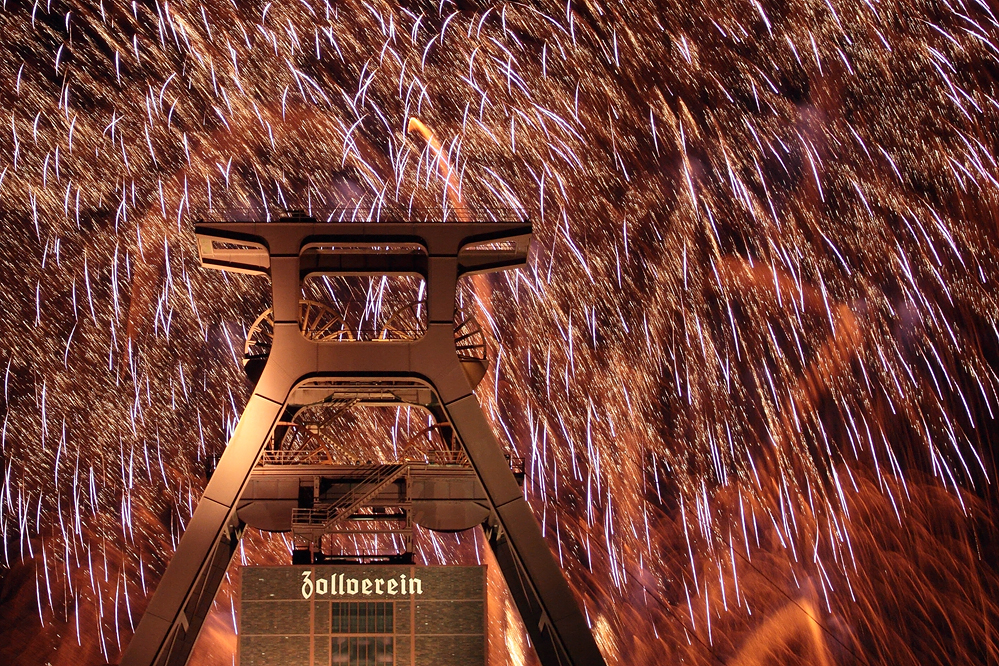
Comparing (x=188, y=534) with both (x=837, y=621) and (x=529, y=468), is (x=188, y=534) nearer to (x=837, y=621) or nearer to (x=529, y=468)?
(x=529, y=468)

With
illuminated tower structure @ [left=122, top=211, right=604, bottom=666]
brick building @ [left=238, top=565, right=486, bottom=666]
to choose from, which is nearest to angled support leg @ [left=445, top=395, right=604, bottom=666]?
illuminated tower structure @ [left=122, top=211, right=604, bottom=666]

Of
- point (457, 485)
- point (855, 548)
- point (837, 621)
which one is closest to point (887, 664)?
point (837, 621)

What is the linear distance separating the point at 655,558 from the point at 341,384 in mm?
30501

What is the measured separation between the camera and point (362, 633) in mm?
26906

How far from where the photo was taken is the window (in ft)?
87.7

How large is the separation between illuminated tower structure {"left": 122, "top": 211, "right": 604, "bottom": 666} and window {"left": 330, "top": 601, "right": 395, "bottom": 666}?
179 centimetres

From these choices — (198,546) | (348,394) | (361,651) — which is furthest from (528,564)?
(198,546)

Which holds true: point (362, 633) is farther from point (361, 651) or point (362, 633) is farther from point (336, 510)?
point (336, 510)

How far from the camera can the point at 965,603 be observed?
49406mm

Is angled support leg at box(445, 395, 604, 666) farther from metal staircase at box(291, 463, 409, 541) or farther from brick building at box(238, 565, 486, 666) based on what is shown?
metal staircase at box(291, 463, 409, 541)

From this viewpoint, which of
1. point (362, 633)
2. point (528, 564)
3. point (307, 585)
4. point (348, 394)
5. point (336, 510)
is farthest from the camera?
point (348, 394)

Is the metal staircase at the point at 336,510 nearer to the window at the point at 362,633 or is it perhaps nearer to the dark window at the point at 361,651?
the window at the point at 362,633

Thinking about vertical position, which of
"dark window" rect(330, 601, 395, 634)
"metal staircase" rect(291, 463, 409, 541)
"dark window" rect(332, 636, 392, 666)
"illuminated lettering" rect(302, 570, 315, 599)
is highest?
"metal staircase" rect(291, 463, 409, 541)

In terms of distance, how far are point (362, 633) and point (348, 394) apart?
19.6 ft
